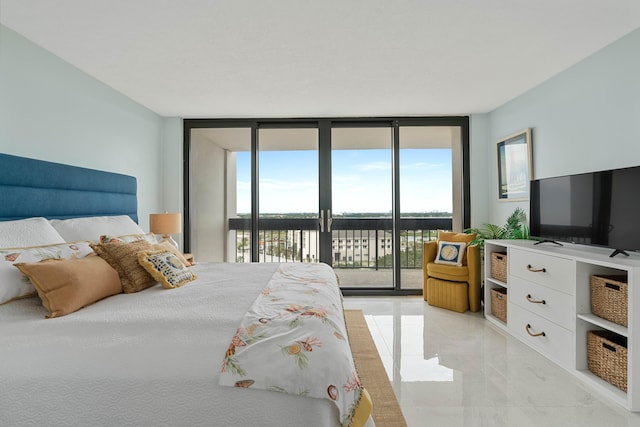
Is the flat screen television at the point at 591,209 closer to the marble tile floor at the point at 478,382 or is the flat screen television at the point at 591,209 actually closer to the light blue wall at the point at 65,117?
the marble tile floor at the point at 478,382

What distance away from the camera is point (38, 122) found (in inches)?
98.8

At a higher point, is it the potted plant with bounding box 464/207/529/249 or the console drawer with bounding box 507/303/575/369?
the potted plant with bounding box 464/207/529/249

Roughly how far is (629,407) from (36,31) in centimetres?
457

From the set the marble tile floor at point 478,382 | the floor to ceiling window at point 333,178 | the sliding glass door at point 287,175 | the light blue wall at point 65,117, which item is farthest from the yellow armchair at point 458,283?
the light blue wall at point 65,117

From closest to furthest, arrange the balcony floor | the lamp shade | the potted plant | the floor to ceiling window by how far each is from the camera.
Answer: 1. the potted plant
2. the lamp shade
3. the floor to ceiling window
4. the balcony floor

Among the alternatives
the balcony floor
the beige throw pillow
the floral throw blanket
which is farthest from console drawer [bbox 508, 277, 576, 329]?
the beige throw pillow

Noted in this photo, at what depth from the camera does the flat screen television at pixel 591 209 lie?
2152mm

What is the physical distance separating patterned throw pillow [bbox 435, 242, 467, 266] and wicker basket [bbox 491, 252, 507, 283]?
446 millimetres

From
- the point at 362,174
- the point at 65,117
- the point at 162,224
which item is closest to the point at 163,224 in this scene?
the point at 162,224

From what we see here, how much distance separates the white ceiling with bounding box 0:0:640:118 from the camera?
2.05 meters

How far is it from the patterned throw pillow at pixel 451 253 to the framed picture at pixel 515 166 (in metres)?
0.83

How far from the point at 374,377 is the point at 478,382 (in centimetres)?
71

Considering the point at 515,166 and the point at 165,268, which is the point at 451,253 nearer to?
the point at 515,166

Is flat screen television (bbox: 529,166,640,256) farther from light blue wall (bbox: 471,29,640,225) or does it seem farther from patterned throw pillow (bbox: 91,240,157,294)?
patterned throw pillow (bbox: 91,240,157,294)
